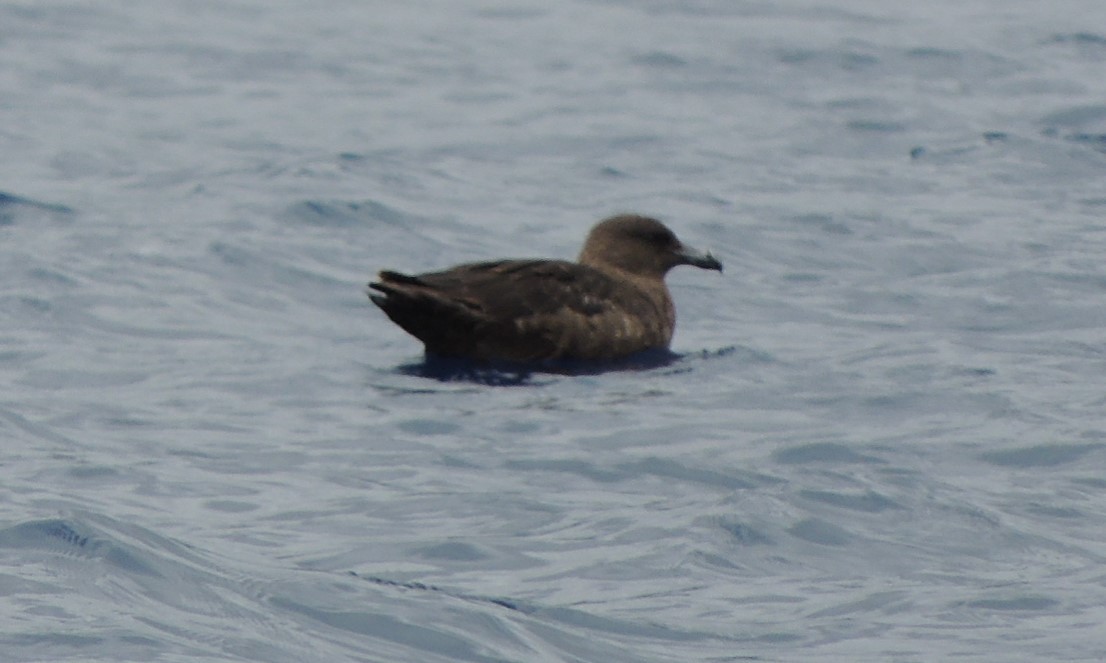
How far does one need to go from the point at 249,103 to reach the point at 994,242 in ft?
20.2

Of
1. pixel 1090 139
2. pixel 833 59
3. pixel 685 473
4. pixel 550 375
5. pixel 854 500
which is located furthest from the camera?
pixel 833 59

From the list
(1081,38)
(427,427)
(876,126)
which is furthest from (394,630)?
(1081,38)

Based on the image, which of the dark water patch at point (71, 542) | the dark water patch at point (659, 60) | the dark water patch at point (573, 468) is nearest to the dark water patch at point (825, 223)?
the dark water patch at point (573, 468)

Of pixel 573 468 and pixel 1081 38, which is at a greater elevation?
pixel 1081 38

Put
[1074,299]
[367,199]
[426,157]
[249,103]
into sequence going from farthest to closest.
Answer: [249,103]
[426,157]
[367,199]
[1074,299]

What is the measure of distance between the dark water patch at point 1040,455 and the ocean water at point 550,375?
22 mm

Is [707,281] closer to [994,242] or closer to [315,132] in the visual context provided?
[994,242]

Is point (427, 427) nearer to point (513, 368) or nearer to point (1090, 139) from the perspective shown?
point (513, 368)

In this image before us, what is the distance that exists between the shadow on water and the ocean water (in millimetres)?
87

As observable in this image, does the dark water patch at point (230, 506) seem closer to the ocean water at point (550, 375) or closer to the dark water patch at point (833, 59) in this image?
the ocean water at point (550, 375)

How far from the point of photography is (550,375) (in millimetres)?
9539

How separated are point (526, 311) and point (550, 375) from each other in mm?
323

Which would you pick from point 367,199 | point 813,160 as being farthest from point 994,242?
point 367,199

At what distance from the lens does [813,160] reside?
1434 centimetres
